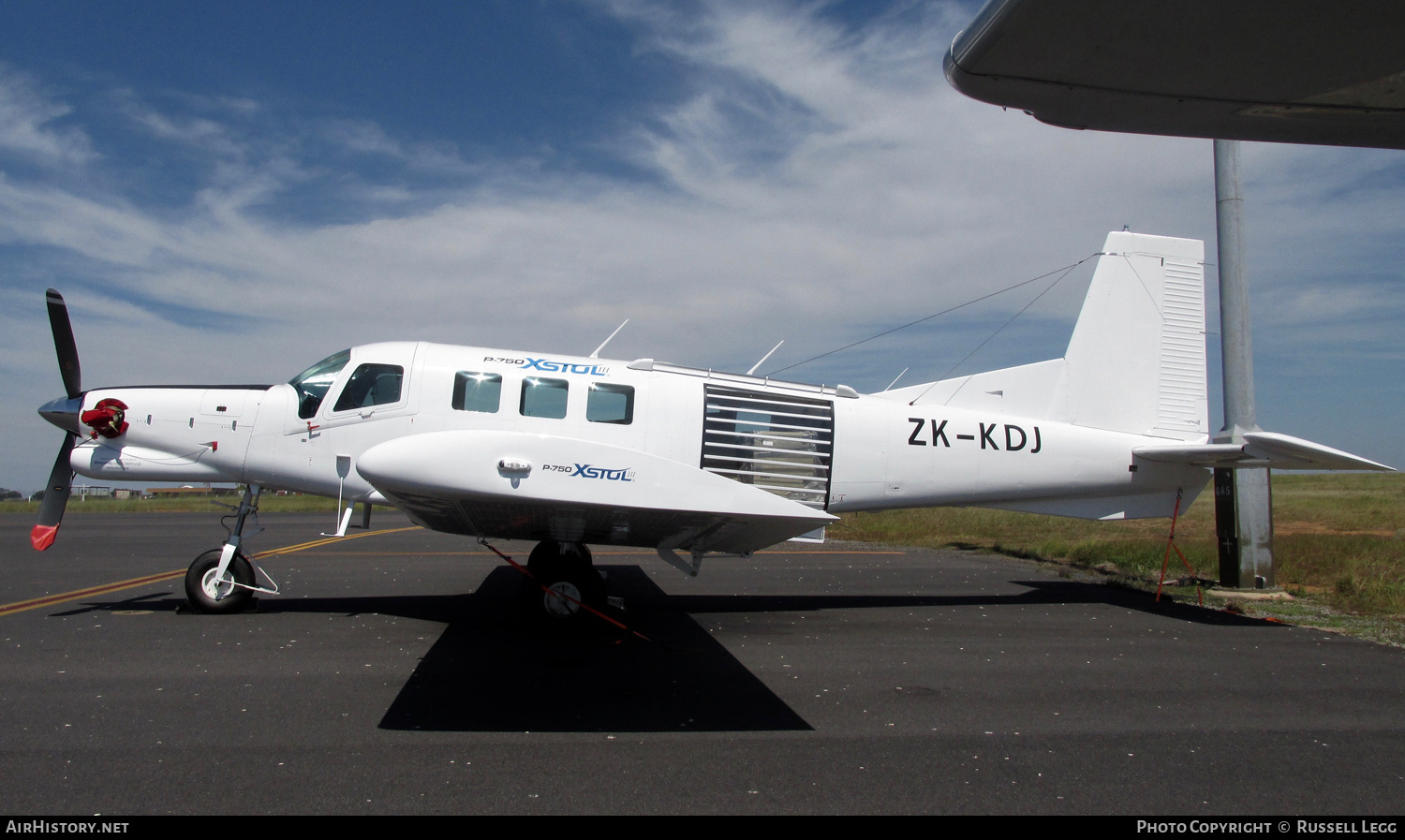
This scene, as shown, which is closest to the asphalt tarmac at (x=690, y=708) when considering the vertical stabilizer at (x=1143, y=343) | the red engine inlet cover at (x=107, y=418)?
the red engine inlet cover at (x=107, y=418)

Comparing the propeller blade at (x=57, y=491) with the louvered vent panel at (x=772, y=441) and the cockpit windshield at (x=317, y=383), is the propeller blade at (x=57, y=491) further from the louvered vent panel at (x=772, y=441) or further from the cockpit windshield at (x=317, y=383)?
the louvered vent panel at (x=772, y=441)

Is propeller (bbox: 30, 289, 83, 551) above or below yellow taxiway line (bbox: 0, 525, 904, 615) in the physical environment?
above

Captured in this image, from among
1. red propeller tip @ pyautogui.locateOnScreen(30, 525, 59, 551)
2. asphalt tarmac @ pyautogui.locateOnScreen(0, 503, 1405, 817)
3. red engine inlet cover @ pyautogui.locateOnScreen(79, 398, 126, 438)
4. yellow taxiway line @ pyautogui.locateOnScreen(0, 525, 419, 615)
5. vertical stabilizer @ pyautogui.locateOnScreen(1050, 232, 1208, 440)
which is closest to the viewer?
asphalt tarmac @ pyautogui.locateOnScreen(0, 503, 1405, 817)

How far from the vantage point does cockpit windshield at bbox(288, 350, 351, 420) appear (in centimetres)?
794

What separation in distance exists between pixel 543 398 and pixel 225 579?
4.04m

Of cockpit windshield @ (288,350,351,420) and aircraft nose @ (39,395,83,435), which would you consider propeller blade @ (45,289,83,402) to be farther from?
cockpit windshield @ (288,350,351,420)

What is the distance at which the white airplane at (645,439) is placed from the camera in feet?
24.9

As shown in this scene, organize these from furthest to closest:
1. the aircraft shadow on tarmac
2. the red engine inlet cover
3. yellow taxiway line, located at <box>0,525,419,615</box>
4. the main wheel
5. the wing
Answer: yellow taxiway line, located at <box>0,525,419,615</box>, the main wheel, the red engine inlet cover, the wing, the aircraft shadow on tarmac

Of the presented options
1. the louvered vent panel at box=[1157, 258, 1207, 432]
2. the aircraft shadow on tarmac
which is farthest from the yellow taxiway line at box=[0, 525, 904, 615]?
the louvered vent panel at box=[1157, 258, 1207, 432]

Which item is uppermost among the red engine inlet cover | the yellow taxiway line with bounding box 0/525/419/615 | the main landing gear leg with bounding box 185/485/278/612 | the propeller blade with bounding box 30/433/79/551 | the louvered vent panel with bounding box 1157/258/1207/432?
the louvered vent panel with bounding box 1157/258/1207/432

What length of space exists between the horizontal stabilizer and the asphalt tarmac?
177cm

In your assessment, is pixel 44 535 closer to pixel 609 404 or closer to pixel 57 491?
pixel 57 491
